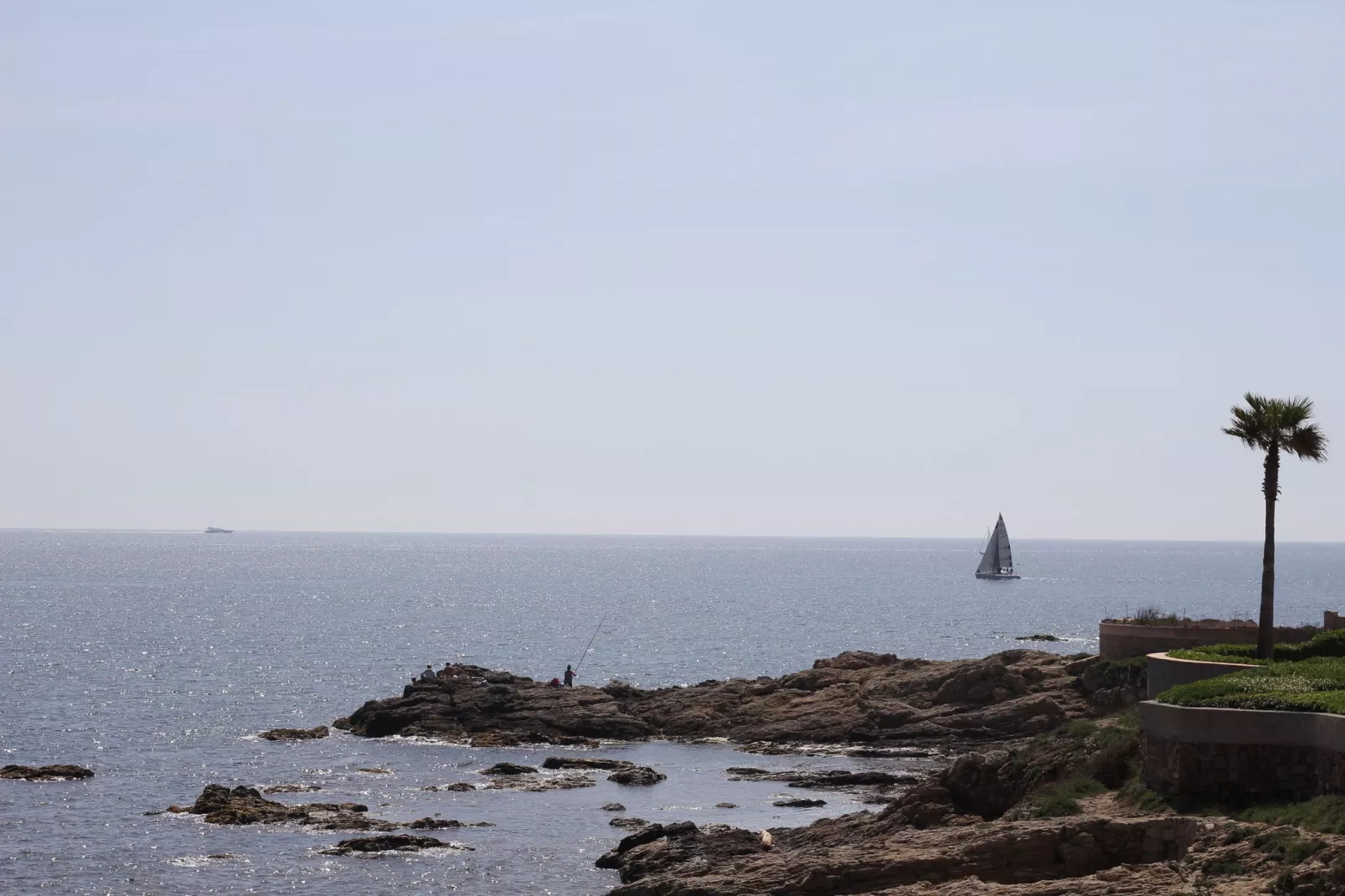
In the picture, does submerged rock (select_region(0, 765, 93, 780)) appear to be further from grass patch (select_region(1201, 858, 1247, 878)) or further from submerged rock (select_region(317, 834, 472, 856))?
grass patch (select_region(1201, 858, 1247, 878))

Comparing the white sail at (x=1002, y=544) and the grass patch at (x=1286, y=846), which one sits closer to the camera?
the grass patch at (x=1286, y=846)

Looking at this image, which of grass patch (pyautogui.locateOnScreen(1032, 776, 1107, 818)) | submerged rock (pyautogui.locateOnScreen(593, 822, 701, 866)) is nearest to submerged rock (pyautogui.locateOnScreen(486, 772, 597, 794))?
submerged rock (pyautogui.locateOnScreen(593, 822, 701, 866))

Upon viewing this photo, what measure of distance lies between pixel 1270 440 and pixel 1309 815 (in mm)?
12470

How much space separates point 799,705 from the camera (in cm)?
6031

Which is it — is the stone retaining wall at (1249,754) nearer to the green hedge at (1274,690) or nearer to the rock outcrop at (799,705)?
the green hedge at (1274,690)

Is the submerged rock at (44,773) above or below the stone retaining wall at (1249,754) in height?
below

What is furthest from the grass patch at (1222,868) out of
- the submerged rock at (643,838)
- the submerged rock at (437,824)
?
the submerged rock at (437,824)

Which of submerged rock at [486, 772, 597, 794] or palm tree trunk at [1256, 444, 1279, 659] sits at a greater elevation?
palm tree trunk at [1256, 444, 1279, 659]

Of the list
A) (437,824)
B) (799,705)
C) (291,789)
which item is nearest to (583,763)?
(291,789)

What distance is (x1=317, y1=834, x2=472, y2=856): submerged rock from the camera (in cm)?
3766

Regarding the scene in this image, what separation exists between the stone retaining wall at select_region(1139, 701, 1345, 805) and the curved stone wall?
4262 mm

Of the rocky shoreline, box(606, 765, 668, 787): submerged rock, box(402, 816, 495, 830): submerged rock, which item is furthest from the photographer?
box(606, 765, 668, 787): submerged rock

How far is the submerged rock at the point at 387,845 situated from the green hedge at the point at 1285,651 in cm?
1827

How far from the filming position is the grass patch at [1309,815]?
72.0 feet
